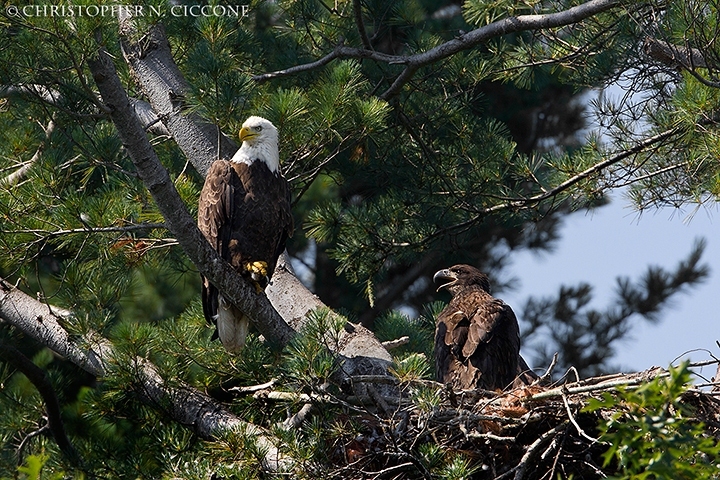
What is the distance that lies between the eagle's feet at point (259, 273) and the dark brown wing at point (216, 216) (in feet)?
0.68

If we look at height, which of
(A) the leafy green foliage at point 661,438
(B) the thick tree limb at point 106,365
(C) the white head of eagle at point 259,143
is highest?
(C) the white head of eagle at point 259,143

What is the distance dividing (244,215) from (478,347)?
140cm

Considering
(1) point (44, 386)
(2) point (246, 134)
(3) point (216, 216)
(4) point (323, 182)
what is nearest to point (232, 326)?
(3) point (216, 216)

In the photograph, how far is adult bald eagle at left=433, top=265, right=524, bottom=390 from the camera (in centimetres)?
542

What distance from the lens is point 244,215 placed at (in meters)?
5.59

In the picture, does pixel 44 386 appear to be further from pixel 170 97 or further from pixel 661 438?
pixel 661 438

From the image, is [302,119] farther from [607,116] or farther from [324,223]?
[607,116]

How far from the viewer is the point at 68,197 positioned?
16.1ft

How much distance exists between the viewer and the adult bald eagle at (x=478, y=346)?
17.8 feet

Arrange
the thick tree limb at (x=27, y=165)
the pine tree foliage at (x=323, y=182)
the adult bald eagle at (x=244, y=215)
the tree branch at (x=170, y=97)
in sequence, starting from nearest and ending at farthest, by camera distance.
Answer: the pine tree foliage at (x=323, y=182), the thick tree limb at (x=27, y=165), the adult bald eagle at (x=244, y=215), the tree branch at (x=170, y=97)

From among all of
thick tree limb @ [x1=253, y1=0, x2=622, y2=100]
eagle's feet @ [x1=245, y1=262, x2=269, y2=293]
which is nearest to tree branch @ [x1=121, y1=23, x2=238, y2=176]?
thick tree limb @ [x1=253, y1=0, x2=622, y2=100]

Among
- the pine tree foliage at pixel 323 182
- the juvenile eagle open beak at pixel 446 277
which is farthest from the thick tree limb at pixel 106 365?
the juvenile eagle open beak at pixel 446 277

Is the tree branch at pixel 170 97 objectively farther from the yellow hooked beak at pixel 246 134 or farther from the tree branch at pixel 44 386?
the tree branch at pixel 44 386

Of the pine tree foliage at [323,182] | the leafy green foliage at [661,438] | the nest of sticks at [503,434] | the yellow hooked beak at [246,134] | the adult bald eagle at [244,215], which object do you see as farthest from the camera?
the yellow hooked beak at [246,134]
